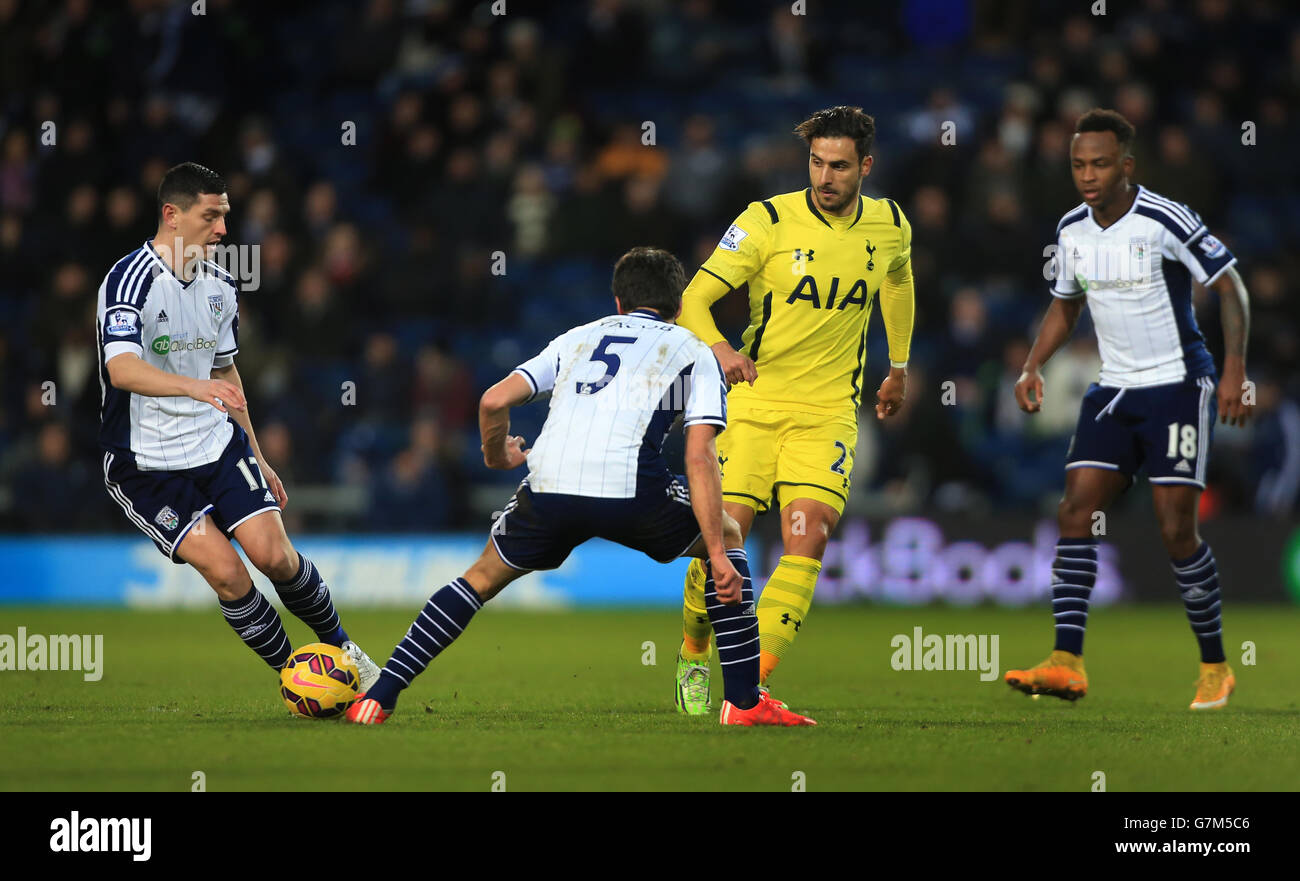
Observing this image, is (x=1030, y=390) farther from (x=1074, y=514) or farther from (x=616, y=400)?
(x=616, y=400)

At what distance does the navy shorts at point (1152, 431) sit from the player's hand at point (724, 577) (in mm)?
2478

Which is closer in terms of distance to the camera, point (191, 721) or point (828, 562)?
point (191, 721)

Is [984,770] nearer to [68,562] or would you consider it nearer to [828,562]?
[828,562]

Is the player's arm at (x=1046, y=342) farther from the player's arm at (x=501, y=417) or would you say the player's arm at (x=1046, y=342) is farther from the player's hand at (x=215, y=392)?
the player's hand at (x=215, y=392)

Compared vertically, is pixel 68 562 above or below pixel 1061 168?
below

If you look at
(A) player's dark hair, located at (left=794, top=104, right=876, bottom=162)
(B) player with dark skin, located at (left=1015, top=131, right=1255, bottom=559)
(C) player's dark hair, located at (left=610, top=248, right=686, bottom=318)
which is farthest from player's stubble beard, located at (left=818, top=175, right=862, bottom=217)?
(C) player's dark hair, located at (left=610, top=248, right=686, bottom=318)

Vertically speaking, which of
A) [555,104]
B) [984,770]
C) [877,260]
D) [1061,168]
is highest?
[555,104]

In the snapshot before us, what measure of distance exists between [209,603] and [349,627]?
304 cm

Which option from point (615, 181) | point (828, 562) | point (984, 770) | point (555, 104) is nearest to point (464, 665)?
point (984, 770)

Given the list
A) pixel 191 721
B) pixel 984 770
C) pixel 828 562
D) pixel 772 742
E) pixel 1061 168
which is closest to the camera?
pixel 984 770

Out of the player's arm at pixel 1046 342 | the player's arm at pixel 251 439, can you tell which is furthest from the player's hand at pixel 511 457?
the player's arm at pixel 1046 342

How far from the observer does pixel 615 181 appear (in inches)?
682

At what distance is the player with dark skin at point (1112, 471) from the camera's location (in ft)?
26.1

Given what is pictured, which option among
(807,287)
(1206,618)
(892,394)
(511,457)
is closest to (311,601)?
(511,457)
